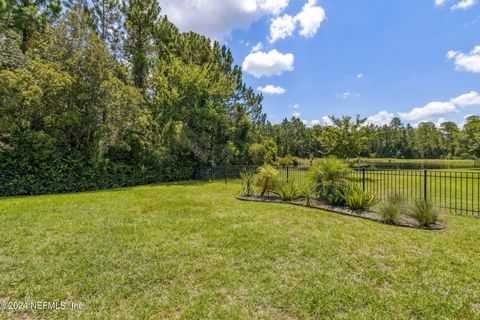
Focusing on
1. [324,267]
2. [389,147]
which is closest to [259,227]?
[324,267]

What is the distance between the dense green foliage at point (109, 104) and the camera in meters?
9.44

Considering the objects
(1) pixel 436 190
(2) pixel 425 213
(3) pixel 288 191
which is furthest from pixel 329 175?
(1) pixel 436 190

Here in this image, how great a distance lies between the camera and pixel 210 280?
2898 millimetres

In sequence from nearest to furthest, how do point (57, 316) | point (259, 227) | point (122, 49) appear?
point (57, 316) < point (259, 227) < point (122, 49)

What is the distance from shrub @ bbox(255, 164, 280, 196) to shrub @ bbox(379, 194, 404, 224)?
3414 mm

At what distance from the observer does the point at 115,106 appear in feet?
38.6

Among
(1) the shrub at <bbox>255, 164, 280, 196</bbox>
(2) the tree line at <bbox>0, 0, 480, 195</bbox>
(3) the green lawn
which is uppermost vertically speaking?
(2) the tree line at <bbox>0, 0, 480, 195</bbox>

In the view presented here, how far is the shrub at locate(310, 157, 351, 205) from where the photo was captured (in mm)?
6794

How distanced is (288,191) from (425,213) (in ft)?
11.7

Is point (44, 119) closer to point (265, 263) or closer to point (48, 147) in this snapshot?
point (48, 147)

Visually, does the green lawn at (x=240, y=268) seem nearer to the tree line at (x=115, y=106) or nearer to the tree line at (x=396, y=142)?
the tree line at (x=115, y=106)

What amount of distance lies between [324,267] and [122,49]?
782 inches

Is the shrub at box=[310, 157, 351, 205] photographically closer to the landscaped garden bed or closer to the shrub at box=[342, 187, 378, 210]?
the landscaped garden bed

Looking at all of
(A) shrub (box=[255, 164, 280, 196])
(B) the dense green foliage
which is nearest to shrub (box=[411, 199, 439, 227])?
(A) shrub (box=[255, 164, 280, 196])
